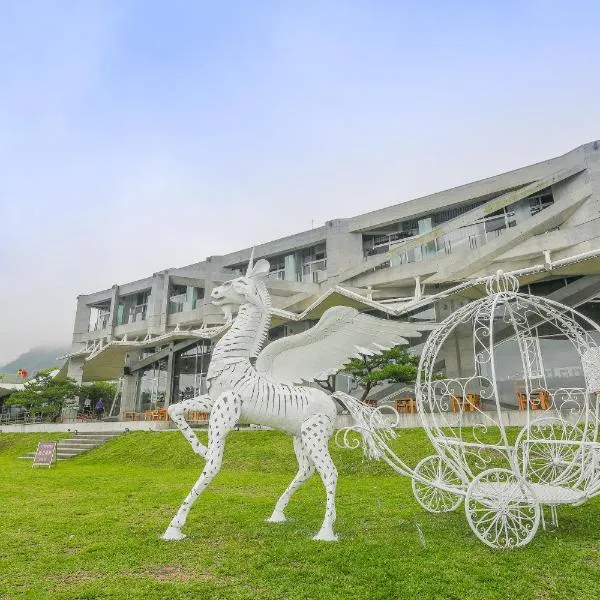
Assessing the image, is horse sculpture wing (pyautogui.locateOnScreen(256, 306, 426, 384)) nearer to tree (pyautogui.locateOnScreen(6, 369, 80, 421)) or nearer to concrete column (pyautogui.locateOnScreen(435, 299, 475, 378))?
concrete column (pyautogui.locateOnScreen(435, 299, 475, 378))

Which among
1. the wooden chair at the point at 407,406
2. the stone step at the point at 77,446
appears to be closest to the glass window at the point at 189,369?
the stone step at the point at 77,446

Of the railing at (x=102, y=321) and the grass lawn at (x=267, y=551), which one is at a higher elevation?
the railing at (x=102, y=321)

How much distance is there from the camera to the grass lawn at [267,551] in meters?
Answer: 3.51

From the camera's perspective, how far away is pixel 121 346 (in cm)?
2634

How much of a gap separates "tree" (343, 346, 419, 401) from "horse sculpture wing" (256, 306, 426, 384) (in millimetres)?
9161

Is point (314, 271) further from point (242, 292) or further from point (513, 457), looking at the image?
point (513, 457)

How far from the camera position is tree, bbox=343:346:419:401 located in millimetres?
15170

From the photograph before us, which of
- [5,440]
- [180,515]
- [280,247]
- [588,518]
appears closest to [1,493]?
[180,515]

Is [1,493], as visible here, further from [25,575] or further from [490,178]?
[490,178]

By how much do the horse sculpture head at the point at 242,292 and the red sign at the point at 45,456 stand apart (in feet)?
35.7

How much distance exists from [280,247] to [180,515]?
67.1 ft

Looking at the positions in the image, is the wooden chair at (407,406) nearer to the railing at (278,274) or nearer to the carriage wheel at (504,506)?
the carriage wheel at (504,506)

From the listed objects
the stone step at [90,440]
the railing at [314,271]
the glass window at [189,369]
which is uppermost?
the railing at [314,271]

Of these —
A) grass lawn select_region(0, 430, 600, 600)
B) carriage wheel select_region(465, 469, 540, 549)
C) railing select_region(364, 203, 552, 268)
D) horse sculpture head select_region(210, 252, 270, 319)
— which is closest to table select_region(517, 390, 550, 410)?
grass lawn select_region(0, 430, 600, 600)
